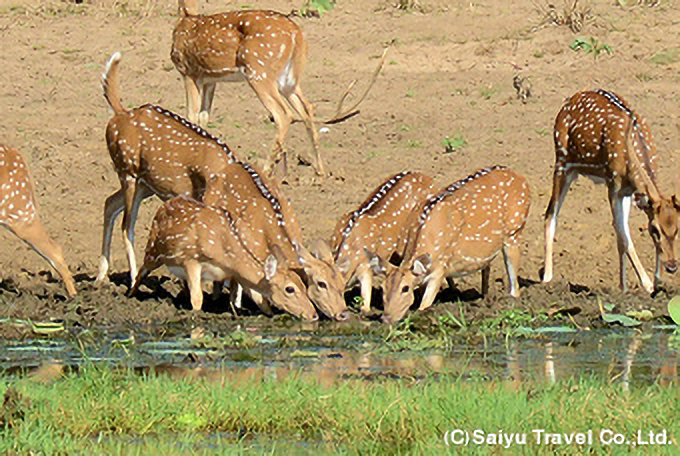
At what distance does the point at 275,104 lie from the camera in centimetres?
1612

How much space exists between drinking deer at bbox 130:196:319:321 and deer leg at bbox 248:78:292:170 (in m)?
3.22

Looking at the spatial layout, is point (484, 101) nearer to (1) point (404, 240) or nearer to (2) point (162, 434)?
(1) point (404, 240)

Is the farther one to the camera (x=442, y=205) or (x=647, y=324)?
(x=442, y=205)

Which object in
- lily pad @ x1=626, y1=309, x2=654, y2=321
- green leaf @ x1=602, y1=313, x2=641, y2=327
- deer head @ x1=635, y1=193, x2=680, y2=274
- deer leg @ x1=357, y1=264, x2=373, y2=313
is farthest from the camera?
deer head @ x1=635, y1=193, x2=680, y2=274

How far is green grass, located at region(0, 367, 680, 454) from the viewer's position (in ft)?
24.8

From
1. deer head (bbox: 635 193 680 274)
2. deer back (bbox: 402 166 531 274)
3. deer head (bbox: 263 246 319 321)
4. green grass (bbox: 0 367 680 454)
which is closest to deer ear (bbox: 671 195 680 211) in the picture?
deer head (bbox: 635 193 680 274)

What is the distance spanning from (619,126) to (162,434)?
683 centimetres

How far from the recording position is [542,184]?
16.2m

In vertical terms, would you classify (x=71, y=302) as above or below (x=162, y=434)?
below

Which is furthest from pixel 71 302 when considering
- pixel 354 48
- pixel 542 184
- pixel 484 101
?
pixel 354 48

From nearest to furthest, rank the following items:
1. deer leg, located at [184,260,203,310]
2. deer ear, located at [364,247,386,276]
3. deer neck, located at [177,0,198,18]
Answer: deer leg, located at [184,260,203,310]
deer ear, located at [364,247,386,276]
deer neck, located at [177,0,198,18]

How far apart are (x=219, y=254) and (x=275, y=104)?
13.1ft

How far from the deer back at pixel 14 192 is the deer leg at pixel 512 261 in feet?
12.0

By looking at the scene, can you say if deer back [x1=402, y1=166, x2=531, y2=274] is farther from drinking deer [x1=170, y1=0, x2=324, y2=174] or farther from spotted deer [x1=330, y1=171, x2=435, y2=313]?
drinking deer [x1=170, y1=0, x2=324, y2=174]
